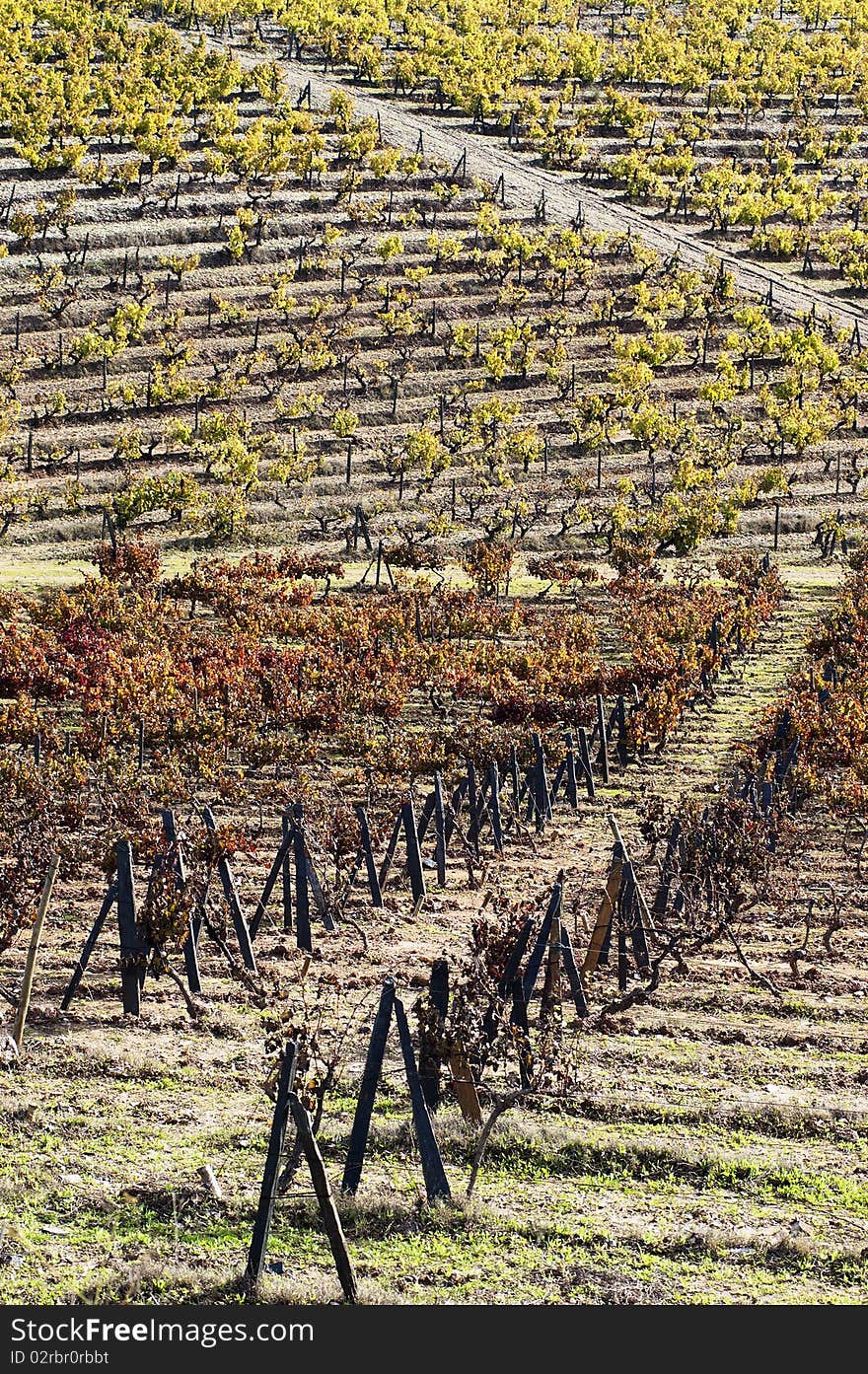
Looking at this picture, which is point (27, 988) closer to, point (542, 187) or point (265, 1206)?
point (265, 1206)

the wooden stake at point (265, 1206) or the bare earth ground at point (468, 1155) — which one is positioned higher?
the wooden stake at point (265, 1206)

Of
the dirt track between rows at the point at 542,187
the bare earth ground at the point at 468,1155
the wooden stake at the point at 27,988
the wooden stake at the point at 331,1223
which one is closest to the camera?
the wooden stake at the point at 331,1223

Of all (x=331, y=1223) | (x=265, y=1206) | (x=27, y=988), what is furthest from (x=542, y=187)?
(x=331, y=1223)

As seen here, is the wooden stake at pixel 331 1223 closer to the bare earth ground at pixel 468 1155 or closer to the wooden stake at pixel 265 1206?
the bare earth ground at pixel 468 1155

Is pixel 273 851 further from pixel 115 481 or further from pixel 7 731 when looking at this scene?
pixel 115 481

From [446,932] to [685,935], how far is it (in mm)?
3690

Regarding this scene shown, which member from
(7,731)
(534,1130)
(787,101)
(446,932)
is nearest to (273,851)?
(446,932)

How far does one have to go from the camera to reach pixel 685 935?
74.0 feet

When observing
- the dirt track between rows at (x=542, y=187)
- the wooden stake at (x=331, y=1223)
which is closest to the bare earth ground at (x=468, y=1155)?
the wooden stake at (x=331, y=1223)

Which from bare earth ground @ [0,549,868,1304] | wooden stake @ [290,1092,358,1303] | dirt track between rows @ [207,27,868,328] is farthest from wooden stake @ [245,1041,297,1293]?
dirt track between rows @ [207,27,868,328]

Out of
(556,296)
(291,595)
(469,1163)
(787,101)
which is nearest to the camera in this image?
(469,1163)

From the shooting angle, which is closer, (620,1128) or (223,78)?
(620,1128)

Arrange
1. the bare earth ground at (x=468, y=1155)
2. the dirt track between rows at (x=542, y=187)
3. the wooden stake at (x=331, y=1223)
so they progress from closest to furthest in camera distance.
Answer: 1. the wooden stake at (x=331, y=1223)
2. the bare earth ground at (x=468, y=1155)
3. the dirt track between rows at (x=542, y=187)

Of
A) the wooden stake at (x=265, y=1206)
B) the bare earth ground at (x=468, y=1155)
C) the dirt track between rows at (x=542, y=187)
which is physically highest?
the dirt track between rows at (x=542, y=187)
